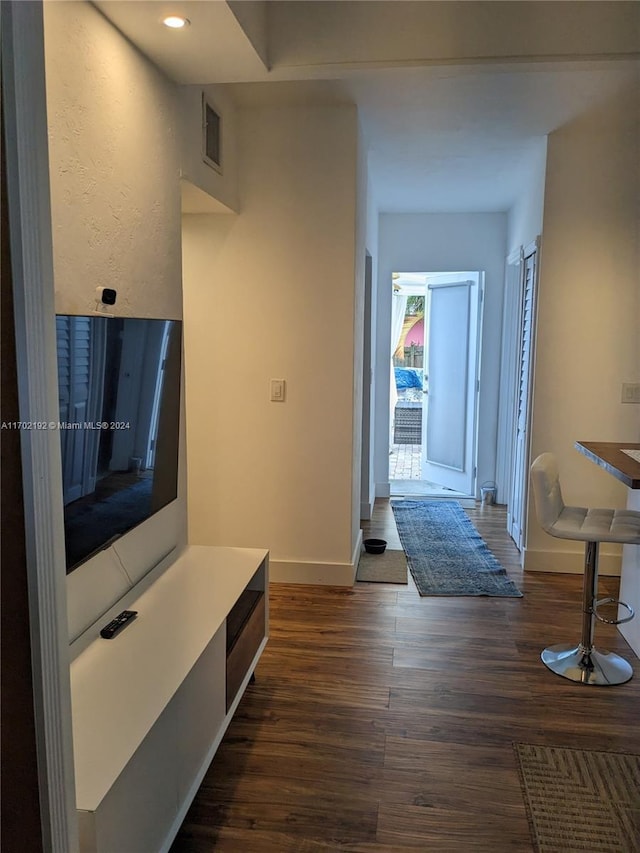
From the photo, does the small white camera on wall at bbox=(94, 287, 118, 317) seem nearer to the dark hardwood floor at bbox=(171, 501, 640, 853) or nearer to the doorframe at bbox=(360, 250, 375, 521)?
the dark hardwood floor at bbox=(171, 501, 640, 853)

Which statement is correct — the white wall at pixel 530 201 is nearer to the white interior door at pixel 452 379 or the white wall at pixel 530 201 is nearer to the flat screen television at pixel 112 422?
the white interior door at pixel 452 379

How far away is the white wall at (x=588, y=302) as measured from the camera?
388cm

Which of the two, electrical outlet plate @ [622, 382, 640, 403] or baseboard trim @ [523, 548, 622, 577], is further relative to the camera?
baseboard trim @ [523, 548, 622, 577]

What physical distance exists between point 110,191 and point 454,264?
14.3 feet

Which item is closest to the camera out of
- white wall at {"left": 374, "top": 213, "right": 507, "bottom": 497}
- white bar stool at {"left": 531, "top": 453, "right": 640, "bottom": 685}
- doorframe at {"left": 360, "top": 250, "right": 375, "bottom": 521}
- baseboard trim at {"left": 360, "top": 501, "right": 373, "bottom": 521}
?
white bar stool at {"left": 531, "top": 453, "right": 640, "bottom": 685}

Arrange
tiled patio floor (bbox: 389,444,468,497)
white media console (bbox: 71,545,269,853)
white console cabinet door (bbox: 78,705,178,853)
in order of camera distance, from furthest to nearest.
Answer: tiled patio floor (bbox: 389,444,468,497) → white media console (bbox: 71,545,269,853) → white console cabinet door (bbox: 78,705,178,853)

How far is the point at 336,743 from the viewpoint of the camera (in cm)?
242

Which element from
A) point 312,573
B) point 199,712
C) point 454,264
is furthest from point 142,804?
point 454,264

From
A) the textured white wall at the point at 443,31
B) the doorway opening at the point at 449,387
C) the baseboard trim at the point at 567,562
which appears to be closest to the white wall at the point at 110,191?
the textured white wall at the point at 443,31

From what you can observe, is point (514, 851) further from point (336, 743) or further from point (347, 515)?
point (347, 515)

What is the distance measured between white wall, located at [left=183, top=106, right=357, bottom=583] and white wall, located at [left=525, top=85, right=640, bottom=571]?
1.29 meters

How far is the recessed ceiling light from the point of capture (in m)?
2.06

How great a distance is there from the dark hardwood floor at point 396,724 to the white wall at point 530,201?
2444mm

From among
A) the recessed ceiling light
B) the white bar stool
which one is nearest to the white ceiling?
the recessed ceiling light
